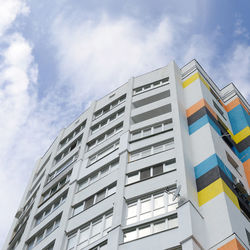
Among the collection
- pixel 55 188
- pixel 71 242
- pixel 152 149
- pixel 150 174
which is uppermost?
pixel 55 188

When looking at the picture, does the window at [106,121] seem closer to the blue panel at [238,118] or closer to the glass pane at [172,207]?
the blue panel at [238,118]

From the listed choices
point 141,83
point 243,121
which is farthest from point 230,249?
point 141,83

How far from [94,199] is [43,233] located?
17.0ft

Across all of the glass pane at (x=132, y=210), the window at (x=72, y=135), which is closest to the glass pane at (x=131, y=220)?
the glass pane at (x=132, y=210)

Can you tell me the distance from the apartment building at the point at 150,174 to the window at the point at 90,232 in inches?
2.7

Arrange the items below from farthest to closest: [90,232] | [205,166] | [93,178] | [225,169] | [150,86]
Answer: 1. [150,86]
2. [93,178]
3. [225,169]
4. [205,166]
5. [90,232]

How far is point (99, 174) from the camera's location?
1177 inches

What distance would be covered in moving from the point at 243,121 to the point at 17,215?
69.6ft

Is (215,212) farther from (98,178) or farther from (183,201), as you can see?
(98,178)

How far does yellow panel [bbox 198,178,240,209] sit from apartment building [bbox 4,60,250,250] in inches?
2.7

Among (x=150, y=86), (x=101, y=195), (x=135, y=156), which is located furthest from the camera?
(x=150, y=86)

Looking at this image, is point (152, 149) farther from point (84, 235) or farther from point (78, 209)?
point (84, 235)

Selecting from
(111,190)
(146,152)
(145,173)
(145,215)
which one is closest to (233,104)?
(146,152)

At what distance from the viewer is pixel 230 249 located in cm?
1967
